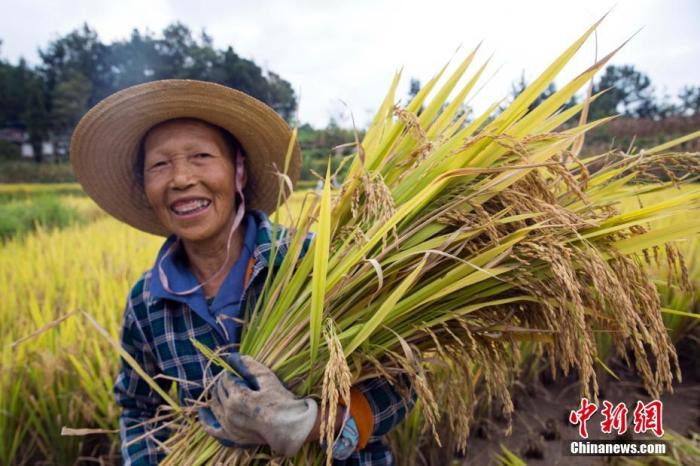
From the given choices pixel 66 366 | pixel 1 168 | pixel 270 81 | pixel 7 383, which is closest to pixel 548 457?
pixel 66 366

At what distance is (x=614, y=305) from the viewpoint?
0.84 m

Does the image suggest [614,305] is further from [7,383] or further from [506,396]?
[7,383]

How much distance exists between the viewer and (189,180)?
4.17 feet

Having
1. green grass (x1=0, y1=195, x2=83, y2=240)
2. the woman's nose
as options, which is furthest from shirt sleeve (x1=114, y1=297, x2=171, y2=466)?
green grass (x1=0, y1=195, x2=83, y2=240)

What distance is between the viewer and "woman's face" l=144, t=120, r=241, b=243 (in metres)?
1.30

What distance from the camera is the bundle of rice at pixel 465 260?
0.85 meters

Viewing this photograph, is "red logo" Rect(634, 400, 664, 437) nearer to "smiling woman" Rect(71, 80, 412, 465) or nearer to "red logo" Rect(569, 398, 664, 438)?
"red logo" Rect(569, 398, 664, 438)

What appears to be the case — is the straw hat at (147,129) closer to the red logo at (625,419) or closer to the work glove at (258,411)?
the work glove at (258,411)

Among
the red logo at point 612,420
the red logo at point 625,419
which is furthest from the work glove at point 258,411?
the red logo at point 612,420

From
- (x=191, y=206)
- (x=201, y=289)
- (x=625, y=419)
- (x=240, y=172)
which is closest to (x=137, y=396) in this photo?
(x=201, y=289)

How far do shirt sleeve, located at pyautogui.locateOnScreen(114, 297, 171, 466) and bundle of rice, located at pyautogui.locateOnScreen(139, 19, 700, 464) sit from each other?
345 mm

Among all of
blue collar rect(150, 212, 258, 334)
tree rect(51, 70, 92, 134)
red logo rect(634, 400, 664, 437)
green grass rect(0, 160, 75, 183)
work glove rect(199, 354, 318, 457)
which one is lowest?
red logo rect(634, 400, 664, 437)

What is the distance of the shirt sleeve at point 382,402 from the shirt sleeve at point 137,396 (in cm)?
68

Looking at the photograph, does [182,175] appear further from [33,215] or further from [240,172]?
[33,215]
